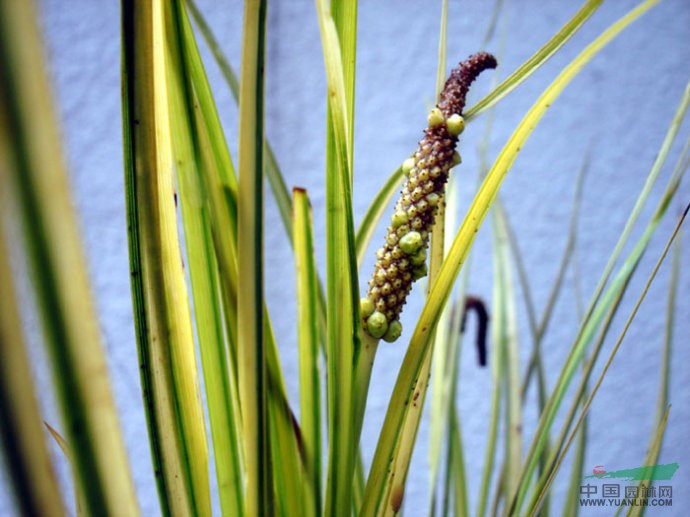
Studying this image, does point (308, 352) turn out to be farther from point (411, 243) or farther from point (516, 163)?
point (516, 163)

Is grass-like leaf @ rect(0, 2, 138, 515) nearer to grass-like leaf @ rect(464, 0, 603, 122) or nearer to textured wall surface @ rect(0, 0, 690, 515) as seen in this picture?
grass-like leaf @ rect(464, 0, 603, 122)

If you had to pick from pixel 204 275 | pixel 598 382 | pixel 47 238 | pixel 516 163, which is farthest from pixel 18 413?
pixel 516 163

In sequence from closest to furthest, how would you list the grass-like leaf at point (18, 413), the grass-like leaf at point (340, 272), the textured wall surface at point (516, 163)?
1. the grass-like leaf at point (18, 413)
2. the grass-like leaf at point (340, 272)
3. the textured wall surface at point (516, 163)

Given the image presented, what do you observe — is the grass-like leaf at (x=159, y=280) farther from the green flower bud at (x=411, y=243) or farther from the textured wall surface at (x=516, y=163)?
the textured wall surface at (x=516, y=163)

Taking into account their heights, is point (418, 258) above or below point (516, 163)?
below
